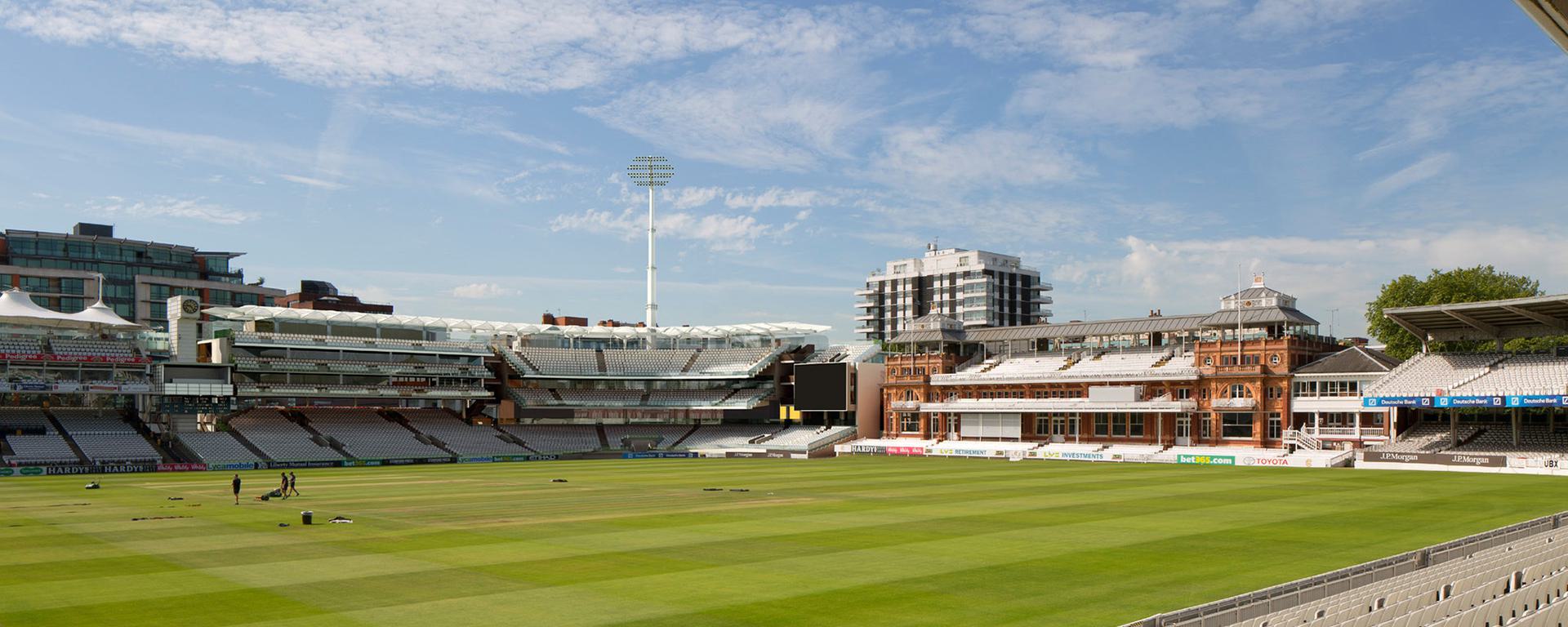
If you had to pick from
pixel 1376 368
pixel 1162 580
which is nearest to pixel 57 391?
pixel 1162 580

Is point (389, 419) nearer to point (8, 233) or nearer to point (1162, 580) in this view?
point (8, 233)

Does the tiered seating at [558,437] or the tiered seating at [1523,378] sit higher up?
the tiered seating at [1523,378]

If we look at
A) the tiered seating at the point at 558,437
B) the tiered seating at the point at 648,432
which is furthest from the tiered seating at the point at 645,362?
the tiered seating at the point at 558,437

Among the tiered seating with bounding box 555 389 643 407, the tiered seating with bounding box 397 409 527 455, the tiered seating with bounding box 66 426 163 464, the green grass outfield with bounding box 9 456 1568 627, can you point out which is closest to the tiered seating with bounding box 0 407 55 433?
the tiered seating with bounding box 66 426 163 464

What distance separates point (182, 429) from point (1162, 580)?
230 ft

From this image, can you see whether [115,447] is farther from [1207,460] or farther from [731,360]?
[1207,460]

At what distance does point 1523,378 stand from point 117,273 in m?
123

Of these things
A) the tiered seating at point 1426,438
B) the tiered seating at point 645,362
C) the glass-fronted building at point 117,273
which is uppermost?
the glass-fronted building at point 117,273

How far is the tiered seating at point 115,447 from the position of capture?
65.1m

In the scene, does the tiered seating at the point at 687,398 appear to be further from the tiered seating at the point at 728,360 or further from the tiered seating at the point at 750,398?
the tiered seating at the point at 728,360

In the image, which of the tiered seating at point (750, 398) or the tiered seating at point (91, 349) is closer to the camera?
the tiered seating at point (91, 349)

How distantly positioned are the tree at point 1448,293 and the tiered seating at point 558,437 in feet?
195

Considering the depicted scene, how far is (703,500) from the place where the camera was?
133 feet

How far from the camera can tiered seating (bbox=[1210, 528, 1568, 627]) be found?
12766 mm
